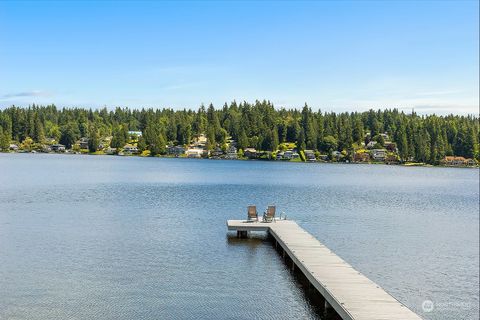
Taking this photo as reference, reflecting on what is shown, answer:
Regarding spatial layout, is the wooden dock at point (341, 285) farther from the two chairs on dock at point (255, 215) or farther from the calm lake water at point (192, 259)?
the two chairs on dock at point (255, 215)

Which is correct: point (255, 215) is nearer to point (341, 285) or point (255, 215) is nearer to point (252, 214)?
point (252, 214)

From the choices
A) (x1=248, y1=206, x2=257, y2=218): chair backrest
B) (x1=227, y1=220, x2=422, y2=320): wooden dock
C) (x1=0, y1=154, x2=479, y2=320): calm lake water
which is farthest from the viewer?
(x1=248, y1=206, x2=257, y2=218): chair backrest

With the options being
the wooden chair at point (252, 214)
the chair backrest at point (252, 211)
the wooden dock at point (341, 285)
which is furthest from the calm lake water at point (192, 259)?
the chair backrest at point (252, 211)

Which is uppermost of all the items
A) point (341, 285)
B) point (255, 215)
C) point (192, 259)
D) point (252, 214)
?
point (252, 214)

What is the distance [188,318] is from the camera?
23766 millimetres

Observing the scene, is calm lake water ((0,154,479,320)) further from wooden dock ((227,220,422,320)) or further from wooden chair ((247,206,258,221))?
wooden chair ((247,206,258,221))

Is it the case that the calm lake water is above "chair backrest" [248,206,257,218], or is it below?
A: below

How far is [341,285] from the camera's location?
1006 inches

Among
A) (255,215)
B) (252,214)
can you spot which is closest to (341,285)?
(252,214)

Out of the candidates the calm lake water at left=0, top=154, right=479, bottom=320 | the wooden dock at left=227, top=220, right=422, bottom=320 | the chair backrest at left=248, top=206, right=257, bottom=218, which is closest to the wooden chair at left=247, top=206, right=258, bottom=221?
the chair backrest at left=248, top=206, right=257, bottom=218

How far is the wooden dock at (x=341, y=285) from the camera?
21.8m

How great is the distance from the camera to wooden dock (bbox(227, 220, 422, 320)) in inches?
856

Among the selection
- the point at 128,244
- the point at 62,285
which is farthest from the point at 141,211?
the point at 62,285

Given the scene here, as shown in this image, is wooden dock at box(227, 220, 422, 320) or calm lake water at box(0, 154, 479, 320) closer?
wooden dock at box(227, 220, 422, 320)
